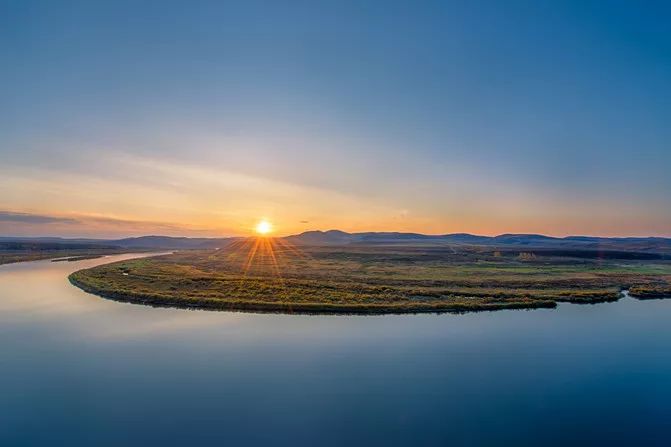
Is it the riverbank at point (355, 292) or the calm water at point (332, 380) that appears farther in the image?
the riverbank at point (355, 292)

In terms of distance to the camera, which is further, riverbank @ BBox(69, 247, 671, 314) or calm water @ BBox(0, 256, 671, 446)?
riverbank @ BBox(69, 247, 671, 314)

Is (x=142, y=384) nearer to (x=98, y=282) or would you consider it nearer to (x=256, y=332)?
(x=256, y=332)

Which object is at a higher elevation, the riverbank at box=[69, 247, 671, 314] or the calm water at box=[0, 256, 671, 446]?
the riverbank at box=[69, 247, 671, 314]

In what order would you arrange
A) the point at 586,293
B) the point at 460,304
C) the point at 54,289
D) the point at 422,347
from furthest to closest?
1. the point at 54,289
2. the point at 586,293
3. the point at 460,304
4. the point at 422,347

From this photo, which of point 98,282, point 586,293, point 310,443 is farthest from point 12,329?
point 586,293

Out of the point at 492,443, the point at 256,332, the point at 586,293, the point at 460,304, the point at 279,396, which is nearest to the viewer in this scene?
the point at 492,443

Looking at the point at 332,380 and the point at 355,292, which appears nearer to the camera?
the point at 332,380

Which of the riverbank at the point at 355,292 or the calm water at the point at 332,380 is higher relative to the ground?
the riverbank at the point at 355,292

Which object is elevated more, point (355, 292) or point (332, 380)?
point (355, 292)
